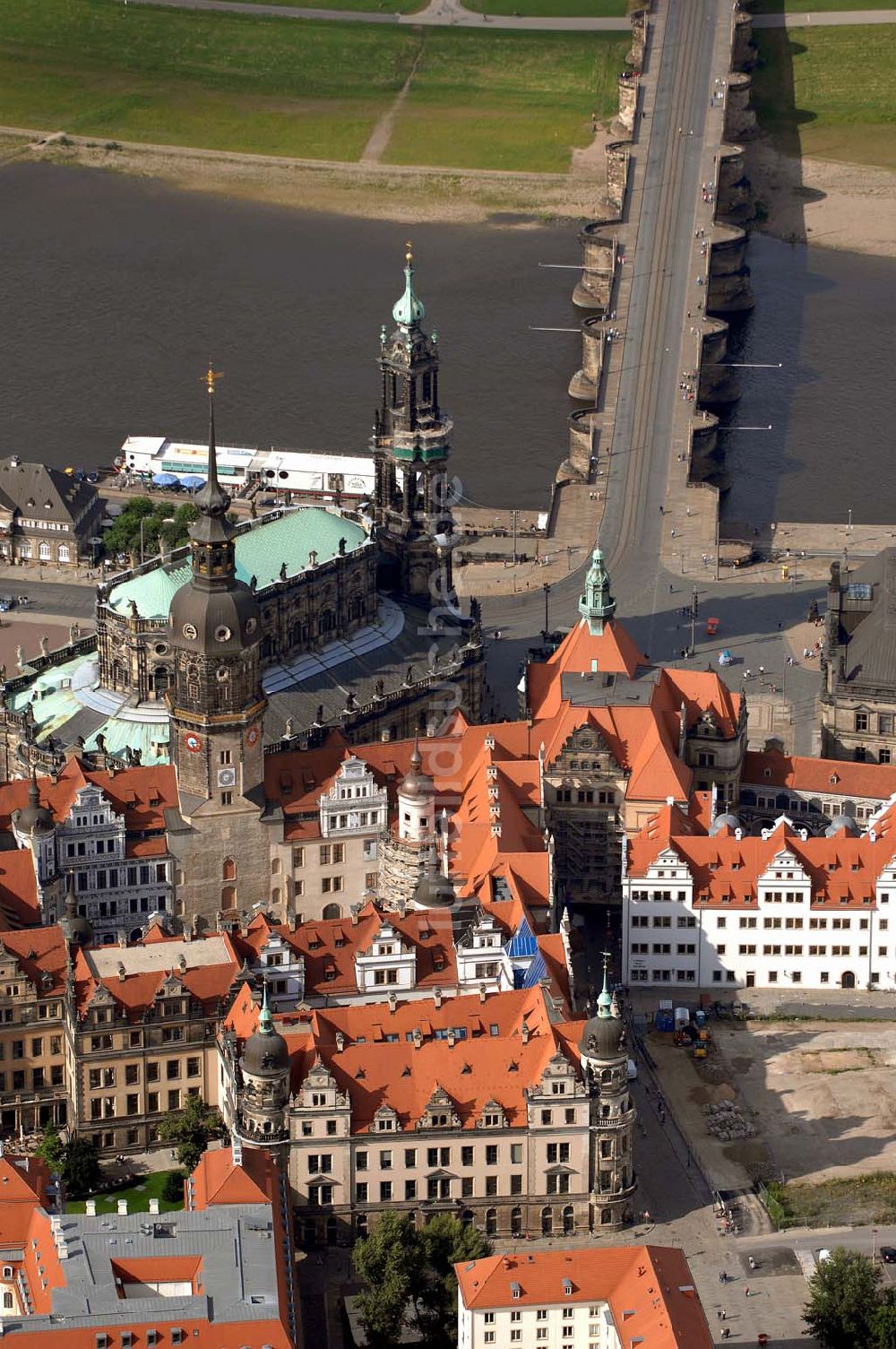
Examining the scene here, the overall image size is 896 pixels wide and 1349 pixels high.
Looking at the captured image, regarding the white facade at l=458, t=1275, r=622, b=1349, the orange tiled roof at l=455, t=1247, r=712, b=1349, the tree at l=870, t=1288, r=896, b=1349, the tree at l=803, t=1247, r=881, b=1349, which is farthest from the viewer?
the tree at l=803, t=1247, r=881, b=1349

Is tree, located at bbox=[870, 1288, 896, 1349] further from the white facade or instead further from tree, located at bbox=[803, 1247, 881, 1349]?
the white facade

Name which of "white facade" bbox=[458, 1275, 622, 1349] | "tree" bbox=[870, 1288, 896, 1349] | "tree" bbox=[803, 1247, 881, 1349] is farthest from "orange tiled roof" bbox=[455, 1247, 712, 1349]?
"tree" bbox=[870, 1288, 896, 1349]

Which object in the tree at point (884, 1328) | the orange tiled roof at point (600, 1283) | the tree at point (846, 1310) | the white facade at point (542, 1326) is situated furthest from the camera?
the tree at point (846, 1310)

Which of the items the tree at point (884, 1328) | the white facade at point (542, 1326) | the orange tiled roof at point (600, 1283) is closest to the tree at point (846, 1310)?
the tree at point (884, 1328)

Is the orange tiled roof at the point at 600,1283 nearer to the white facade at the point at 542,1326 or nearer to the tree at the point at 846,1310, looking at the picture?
the white facade at the point at 542,1326

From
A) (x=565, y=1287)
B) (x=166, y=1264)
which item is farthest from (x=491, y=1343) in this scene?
(x=166, y=1264)

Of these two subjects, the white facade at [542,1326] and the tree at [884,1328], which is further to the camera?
the tree at [884,1328]

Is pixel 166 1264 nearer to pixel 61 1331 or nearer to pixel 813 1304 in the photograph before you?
pixel 61 1331

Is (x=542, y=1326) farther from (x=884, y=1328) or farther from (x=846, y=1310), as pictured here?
(x=884, y=1328)
